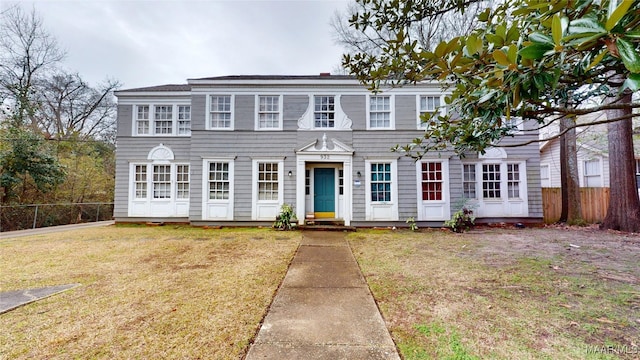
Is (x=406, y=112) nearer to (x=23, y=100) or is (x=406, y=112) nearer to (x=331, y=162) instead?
(x=331, y=162)

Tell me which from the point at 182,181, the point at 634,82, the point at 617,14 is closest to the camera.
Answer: the point at 617,14

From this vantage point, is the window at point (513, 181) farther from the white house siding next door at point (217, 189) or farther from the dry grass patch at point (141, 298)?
the white house siding next door at point (217, 189)

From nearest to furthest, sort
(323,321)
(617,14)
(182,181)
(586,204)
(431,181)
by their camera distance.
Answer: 1. (617,14)
2. (323,321)
3. (431,181)
4. (586,204)
5. (182,181)

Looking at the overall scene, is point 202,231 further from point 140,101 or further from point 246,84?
point 140,101

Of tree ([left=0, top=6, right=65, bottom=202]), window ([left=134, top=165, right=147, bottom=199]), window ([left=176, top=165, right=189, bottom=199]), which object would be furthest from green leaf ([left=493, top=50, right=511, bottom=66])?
tree ([left=0, top=6, right=65, bottom=202])

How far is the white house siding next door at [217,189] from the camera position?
29.2 feet

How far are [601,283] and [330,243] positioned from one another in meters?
4.84

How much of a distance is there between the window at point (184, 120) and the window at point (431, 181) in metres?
9.53

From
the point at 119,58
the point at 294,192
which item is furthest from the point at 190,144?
the point at 119,58

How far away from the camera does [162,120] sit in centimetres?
987

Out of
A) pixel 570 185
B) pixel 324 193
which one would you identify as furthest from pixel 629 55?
pixel 570 185

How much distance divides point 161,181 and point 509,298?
11194 mm

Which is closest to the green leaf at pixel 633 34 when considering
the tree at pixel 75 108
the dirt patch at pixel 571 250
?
the dirt patch at pixel 571 250

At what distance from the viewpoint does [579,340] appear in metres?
2.17
